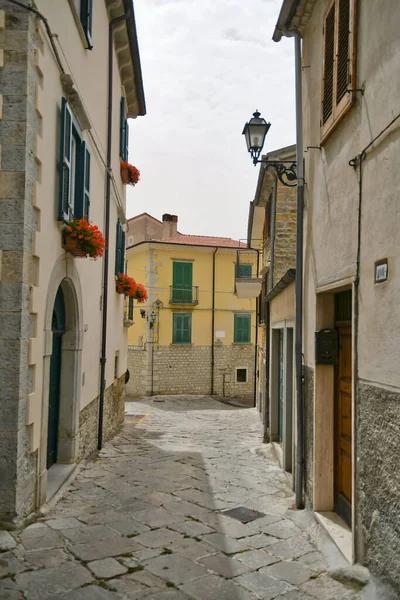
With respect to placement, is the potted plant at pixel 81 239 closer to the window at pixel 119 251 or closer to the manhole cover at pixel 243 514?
the manhole cover at pixel 243 514

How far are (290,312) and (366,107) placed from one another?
4050 millimetres

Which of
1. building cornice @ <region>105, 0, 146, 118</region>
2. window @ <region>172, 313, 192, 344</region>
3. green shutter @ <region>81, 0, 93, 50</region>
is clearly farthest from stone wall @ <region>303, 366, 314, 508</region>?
window @ <region>172, 313, 192, 344</region>

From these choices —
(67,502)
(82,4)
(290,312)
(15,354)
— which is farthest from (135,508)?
(82,4)

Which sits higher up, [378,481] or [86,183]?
[86,183]

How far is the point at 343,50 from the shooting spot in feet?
15.9

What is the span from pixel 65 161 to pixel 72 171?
0.69 metres

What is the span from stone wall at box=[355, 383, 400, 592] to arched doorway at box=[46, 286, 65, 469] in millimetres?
4237

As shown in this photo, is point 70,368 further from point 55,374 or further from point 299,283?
point 299,283

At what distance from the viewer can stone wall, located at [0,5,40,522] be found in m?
4.75

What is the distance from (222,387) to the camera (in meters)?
29.0

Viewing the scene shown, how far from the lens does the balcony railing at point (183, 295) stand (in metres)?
28.3

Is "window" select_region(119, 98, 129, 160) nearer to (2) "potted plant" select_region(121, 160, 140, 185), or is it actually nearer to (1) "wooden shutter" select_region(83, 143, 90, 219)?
(2) "potted plant" select_region(121, 160, 140, 185)

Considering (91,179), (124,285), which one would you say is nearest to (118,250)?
(124,285)

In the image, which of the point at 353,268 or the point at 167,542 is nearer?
the point at 353,268
